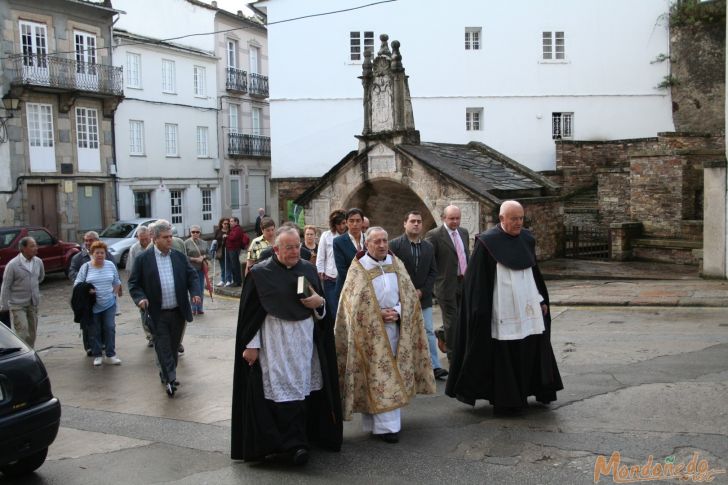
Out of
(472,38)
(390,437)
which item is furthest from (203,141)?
(390,437)

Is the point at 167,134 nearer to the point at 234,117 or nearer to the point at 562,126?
the point at 234,117

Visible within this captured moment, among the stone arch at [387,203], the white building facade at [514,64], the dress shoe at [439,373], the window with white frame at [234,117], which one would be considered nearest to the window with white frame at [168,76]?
the window with white frame at [234,117]

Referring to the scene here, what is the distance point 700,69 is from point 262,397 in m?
28.4

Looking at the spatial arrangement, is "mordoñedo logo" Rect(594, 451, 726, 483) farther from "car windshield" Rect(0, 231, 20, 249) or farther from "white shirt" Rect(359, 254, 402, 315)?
"car windshield" Rect(0, 231, 20, 249)

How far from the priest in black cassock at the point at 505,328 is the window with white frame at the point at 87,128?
2666 cm

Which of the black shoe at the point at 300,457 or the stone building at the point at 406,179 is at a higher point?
the stone building at the point at 406,179

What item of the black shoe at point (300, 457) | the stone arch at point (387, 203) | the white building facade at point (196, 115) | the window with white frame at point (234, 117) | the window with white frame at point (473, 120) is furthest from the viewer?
the window with white frame at point (234, 117)

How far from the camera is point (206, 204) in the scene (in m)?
37.7

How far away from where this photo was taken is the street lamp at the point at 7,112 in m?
27.2

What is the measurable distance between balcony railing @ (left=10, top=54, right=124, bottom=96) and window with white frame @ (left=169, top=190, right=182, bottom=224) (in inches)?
233

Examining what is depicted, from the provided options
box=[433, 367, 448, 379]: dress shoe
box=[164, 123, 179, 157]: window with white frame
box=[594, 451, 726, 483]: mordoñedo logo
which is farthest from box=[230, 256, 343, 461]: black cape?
box=[164, 123, 179, 157]: window with white frame

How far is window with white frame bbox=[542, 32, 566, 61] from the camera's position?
98.3 ft

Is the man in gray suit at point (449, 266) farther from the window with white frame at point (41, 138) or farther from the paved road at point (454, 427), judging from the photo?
the window with white frame at point (41, 138)

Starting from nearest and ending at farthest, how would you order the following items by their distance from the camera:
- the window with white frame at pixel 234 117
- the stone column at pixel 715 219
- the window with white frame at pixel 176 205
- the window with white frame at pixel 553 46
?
the stone column at pixel 715 219 → the window with white frame at pixel 553 46 → the window with white frame at pixel 176 205 → the window with white frame at pixel 234 117
